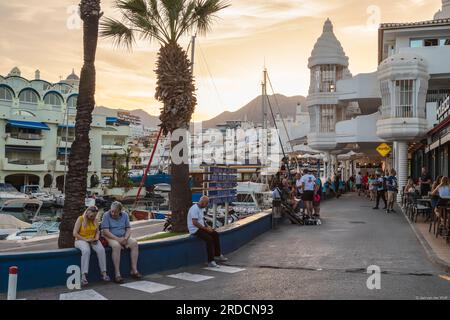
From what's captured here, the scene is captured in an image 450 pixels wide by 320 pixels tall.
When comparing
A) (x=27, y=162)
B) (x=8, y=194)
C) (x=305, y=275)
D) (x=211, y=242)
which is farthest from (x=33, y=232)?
(x=27, y=162)

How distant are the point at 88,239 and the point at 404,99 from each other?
2189cm

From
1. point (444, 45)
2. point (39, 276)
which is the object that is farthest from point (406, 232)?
point (444, 45)

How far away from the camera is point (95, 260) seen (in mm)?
9523

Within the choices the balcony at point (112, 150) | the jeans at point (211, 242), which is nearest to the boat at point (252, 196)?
the jeans at point (211, 242)

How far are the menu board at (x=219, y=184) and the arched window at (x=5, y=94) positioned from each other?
5079cm

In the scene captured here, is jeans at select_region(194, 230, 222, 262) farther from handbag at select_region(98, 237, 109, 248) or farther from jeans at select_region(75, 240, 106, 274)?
jeans at select_region(75, 240, 106, 274)

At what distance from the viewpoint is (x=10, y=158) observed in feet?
183

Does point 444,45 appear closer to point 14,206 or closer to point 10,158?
point 14,206

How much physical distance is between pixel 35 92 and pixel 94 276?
2250 inches

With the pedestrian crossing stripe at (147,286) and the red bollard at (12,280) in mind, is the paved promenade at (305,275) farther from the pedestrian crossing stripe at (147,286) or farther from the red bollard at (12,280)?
the red bollard at (12,280)

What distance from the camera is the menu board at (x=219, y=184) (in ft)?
46.3

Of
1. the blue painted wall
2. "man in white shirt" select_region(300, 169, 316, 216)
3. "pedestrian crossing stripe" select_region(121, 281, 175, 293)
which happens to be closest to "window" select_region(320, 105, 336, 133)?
"man in white shirt" select_region(300, 169, 316, 216)

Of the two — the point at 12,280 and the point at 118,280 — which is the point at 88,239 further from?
the point at 12,280

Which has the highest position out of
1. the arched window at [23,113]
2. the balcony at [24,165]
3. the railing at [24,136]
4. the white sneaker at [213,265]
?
the arched window at [23,113]
